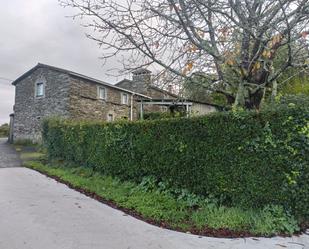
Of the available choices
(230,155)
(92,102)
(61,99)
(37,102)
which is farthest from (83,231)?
(37,102)

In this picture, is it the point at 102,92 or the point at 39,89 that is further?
the point at 102,92

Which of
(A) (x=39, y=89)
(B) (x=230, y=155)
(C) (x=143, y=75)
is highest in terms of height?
(A) (x=39, y=89)

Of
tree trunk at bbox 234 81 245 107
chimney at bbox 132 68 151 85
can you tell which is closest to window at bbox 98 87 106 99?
chimney at bbox 132 68 151 85

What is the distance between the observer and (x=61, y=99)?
17.0 m

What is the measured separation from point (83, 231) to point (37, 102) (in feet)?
56.3

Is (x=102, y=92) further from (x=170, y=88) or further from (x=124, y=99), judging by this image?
(x=170, y=88)

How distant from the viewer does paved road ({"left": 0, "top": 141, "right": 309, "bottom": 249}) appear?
139 inches

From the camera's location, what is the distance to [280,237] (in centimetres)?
387

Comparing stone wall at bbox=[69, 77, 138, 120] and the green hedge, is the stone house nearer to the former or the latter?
stone wall at bbox=[69, 77, 138, 120]

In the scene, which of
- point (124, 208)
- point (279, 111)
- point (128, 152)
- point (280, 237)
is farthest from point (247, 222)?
point (128, 152)

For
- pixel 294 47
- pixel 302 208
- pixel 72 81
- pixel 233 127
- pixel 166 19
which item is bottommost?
pixel 302 208

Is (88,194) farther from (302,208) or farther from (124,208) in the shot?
(302,208)

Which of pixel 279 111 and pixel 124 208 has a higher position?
pixel 279 111

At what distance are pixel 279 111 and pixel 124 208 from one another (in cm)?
366
